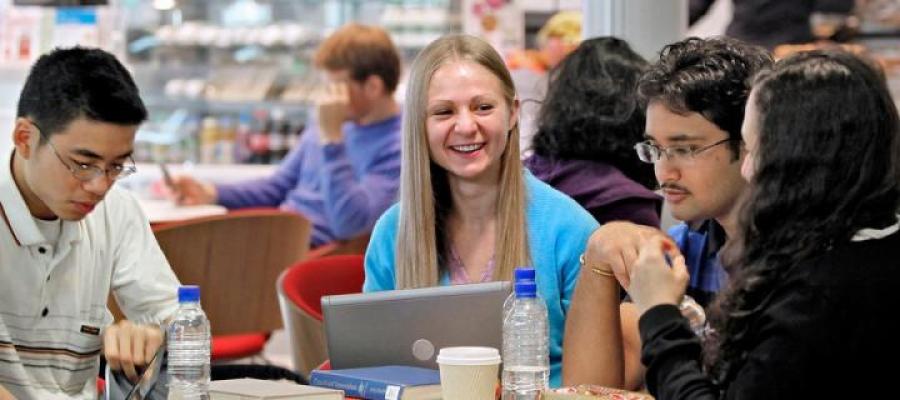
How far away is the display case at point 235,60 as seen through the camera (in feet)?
25.3

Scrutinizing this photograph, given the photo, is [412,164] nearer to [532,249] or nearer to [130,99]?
[532,249]

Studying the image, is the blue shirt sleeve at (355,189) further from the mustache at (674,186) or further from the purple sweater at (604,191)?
the mustache at (674,186)

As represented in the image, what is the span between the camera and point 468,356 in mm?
2357

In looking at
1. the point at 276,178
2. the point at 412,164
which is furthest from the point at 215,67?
the point at 412,164

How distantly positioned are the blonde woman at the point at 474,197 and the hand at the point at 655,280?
72 cm

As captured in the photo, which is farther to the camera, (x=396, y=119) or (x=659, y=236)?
(x=396, y=119)

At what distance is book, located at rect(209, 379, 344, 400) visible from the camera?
2328 mm

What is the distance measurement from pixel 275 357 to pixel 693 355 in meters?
4.62

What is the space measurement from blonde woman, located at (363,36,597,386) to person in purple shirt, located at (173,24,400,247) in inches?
97.5

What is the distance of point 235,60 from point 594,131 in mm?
4507

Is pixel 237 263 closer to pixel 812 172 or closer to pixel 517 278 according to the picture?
pixel 517 278

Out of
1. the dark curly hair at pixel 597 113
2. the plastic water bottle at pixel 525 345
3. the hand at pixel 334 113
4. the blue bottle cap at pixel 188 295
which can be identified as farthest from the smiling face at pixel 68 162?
the hand at pixel 334 113

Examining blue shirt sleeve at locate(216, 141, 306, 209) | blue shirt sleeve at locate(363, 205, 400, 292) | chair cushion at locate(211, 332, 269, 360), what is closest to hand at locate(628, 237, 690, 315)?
blue shirt sleeve at locate(363, 205, 400, 292)

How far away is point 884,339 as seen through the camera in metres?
1.98
